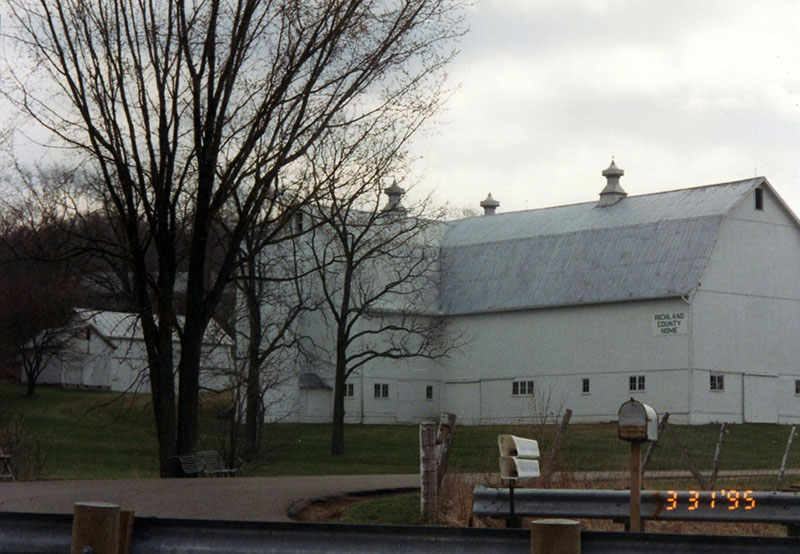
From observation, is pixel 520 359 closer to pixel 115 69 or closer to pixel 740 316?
pixel 740 316

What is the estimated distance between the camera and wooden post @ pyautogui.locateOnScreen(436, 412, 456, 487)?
48.1 feet

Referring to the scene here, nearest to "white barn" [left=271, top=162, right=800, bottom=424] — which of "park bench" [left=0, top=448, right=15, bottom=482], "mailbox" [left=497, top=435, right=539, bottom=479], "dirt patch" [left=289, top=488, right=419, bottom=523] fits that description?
"park bench" [left=0, top=448, right=15, bottom=482]

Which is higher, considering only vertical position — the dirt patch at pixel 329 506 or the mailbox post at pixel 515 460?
the mailbox post at pixel 515 460

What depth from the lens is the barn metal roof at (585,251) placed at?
5050 centimetres

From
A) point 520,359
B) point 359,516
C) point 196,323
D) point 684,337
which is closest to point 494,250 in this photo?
point 520,359

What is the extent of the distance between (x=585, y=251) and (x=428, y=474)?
4128cm

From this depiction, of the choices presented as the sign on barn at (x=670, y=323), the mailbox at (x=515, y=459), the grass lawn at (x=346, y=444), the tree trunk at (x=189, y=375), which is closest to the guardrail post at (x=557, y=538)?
the mailbox at (x=515, y=459)

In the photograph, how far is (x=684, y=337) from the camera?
49.1 metres

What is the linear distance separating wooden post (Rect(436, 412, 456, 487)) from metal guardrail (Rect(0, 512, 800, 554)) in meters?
9.23

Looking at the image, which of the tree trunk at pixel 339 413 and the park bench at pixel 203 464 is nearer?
the park bench at pixel 203 464

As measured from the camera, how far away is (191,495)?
53.3ft

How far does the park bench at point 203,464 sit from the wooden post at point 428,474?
777 centimetres

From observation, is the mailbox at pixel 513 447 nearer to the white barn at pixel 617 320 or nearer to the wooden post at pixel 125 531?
the wooden post at pixel 125 531

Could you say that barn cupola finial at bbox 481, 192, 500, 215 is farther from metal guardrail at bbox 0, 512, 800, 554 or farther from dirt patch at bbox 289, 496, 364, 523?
metal guardrail at bbox 0, 512, 800, 554
